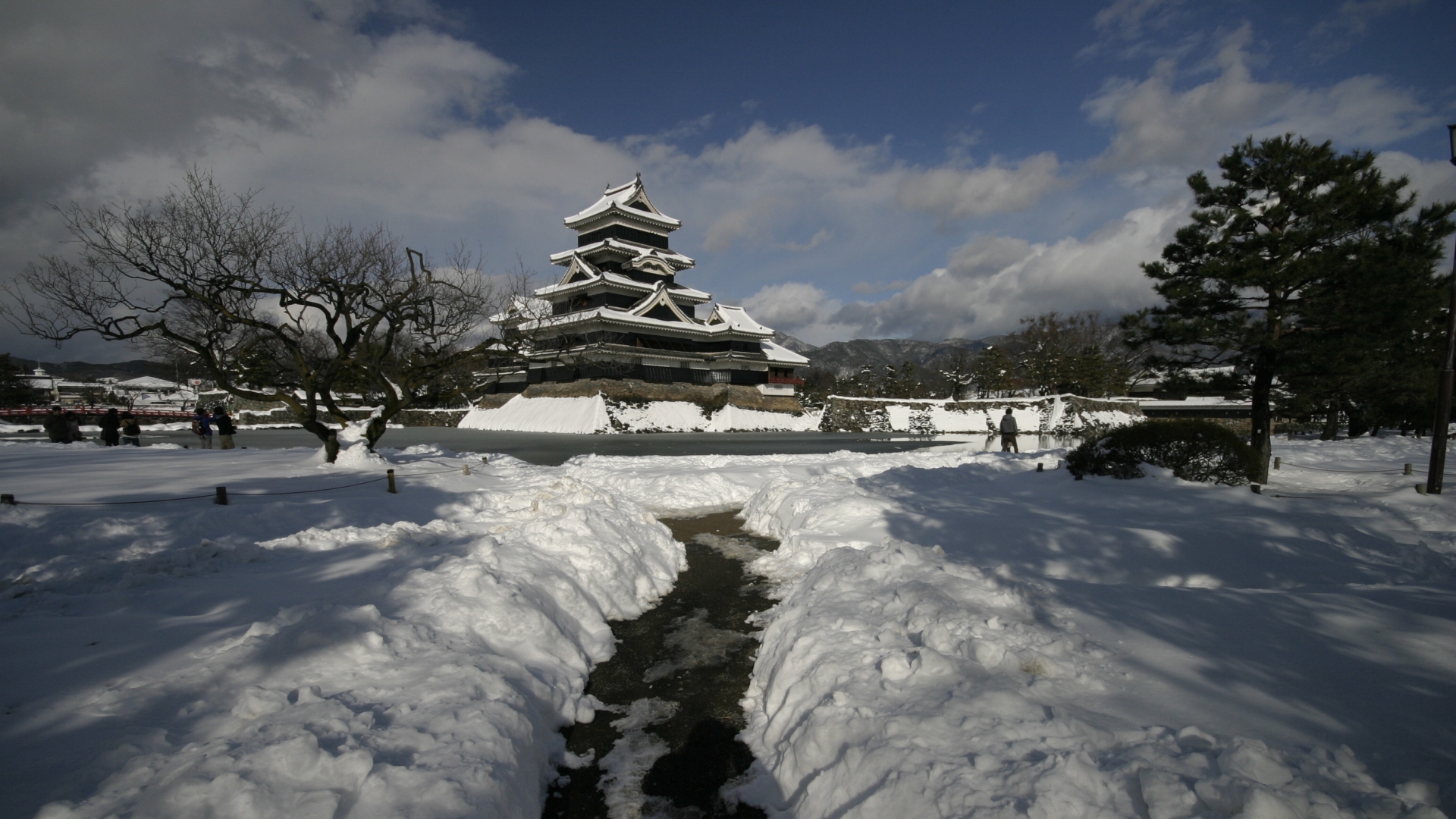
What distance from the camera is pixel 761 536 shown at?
8.95 m

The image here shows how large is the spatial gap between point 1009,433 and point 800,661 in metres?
16.5

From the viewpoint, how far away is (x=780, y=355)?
42375mm

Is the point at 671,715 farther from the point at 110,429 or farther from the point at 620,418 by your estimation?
the point at 620,418

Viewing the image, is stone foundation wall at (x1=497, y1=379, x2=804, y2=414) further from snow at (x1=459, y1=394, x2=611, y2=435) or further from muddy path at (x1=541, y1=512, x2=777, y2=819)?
muddy path at (x1=541, y1=512, x2=777, y2=819)

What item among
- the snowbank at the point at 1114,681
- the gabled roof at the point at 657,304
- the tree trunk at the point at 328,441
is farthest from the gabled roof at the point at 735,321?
the snowbank at the point at 1114,681

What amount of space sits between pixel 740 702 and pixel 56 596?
584cm

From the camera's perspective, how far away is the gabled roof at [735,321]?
38.9 meters

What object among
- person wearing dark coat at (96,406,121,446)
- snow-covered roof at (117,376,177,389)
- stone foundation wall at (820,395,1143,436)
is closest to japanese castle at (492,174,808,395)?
stone foundation wall at (820,395,1143,436)

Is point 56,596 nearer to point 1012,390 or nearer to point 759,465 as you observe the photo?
point 759,465

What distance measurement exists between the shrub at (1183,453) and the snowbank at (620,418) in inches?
971

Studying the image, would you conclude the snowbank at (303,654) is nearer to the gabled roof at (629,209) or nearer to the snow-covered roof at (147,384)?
the gabled roof at (629,209)

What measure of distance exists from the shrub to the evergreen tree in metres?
0.85

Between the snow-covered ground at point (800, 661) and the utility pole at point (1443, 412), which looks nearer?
the snow-covered ground at point (800, 661)

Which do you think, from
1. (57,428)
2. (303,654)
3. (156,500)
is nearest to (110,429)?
(57,428)
